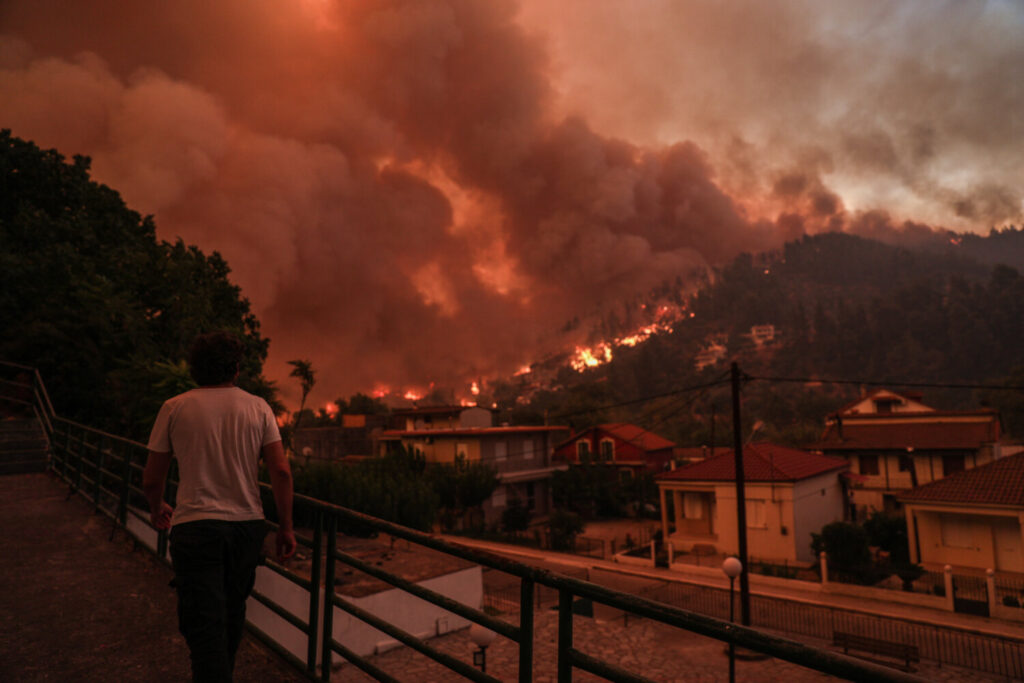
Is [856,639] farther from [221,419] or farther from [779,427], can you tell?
[779,427]

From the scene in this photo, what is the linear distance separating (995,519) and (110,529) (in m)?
27.3

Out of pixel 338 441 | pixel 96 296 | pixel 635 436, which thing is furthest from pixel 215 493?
pixel 338 441

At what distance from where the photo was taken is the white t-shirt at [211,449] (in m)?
2.90

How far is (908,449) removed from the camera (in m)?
32.2

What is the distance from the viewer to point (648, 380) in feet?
479

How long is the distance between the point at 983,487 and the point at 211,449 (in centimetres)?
2733

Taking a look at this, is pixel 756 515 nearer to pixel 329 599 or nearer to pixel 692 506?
pixel 692 506

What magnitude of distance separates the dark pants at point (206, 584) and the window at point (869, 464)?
Answer: 40582mm

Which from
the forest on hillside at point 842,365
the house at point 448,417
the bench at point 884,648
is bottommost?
the bench at point 884,648

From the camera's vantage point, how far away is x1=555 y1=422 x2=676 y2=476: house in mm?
46844

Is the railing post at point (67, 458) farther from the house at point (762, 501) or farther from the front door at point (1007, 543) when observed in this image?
the front door at point (1007, 543)

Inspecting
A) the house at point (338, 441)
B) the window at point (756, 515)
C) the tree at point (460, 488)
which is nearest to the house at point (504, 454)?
the tree at point (460, 488)

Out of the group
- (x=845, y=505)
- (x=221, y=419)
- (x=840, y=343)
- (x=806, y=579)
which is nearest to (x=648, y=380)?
(x=840, y=343)

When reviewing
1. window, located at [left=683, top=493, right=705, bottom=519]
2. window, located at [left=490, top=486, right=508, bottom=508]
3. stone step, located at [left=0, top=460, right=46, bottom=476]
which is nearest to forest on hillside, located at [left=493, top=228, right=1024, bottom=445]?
window, located at [left=490, top=486, right=508, bottom=508]
